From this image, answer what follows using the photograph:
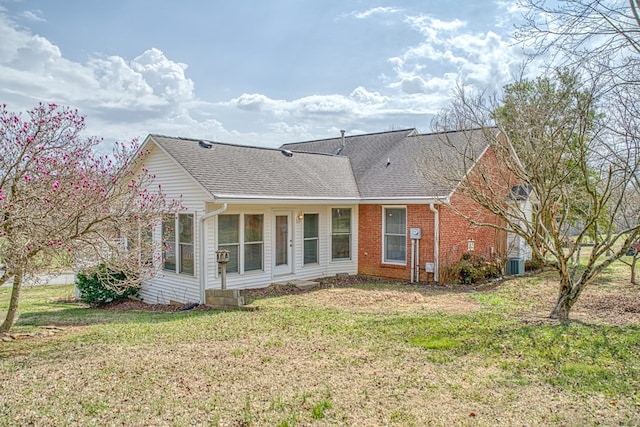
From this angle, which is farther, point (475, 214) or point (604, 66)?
point (475, 214)

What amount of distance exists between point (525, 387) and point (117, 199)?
21.4 feet

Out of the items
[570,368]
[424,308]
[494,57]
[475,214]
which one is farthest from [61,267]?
[475,214]

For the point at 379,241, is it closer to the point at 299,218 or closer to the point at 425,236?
the point at 425,236

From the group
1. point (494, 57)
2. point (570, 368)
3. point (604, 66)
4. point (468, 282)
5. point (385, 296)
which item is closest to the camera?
point (570, 368)

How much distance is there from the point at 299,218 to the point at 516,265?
7.83 meters

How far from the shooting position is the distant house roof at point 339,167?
39.3 ft

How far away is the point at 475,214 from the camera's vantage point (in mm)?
15344

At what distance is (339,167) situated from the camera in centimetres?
1725

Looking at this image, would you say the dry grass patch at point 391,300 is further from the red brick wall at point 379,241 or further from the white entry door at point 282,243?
the red brick wall at point 379,241

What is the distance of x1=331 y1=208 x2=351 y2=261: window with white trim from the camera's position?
49.3 ft

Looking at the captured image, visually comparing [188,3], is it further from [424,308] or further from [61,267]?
[424,308]

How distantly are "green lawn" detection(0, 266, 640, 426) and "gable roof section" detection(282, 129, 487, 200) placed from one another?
4.44 metres

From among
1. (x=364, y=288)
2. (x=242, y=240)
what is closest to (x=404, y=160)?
(x=364, y=288)

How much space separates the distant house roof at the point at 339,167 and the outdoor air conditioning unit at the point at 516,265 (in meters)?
4.13
